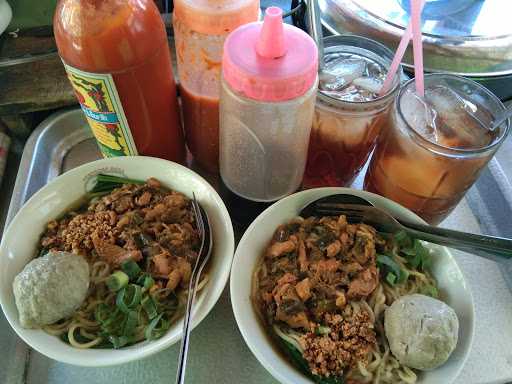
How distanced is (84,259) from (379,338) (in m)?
0.51

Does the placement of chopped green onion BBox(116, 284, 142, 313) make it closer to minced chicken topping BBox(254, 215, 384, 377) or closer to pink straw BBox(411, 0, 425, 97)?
minced chicken topping BBox(254, 215, 384, 377)

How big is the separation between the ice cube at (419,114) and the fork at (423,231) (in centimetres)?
15

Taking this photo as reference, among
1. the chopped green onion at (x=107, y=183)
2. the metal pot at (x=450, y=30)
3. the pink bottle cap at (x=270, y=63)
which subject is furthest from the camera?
the metal pot at (x=450, y=30)

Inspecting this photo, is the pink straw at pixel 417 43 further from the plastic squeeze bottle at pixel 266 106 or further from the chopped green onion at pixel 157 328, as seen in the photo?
the chopped green onion at pixel 157 328

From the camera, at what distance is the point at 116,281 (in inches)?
28.0

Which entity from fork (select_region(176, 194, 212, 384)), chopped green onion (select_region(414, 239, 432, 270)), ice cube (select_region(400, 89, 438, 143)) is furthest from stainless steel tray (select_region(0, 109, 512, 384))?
ice cube (select_region(400, 89, 438, 143))

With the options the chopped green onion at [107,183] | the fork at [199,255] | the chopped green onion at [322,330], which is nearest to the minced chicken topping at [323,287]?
the chopped green onion at [322,330]

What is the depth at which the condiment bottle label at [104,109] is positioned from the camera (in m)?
0.72

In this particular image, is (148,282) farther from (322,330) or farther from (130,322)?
(322,330)

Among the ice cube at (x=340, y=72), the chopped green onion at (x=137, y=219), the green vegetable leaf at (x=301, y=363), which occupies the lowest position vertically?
the green vegetable leaf at (x=301, y=363)

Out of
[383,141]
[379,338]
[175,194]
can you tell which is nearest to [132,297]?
[175,194]

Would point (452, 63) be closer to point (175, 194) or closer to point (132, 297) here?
point (175, 194)

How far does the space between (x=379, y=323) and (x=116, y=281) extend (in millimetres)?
438

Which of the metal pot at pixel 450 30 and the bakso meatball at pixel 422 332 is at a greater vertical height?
the metal pot at pixel 450 30
